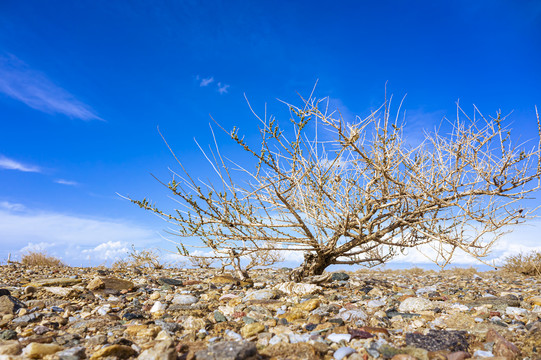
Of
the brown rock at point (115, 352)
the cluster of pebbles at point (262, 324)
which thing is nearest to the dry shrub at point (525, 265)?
the cluster of pebbles at point (262, 324)

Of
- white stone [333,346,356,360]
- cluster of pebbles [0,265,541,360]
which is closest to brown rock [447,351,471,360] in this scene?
cluster of pebbles [0,265,541,360]

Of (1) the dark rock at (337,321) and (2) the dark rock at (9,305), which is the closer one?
(1) the dark rock at (337,321)

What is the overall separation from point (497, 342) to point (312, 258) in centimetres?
414

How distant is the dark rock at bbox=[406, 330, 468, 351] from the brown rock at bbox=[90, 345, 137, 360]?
288 centimetres

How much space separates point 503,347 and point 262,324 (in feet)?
8.27

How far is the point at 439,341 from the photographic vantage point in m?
4.03

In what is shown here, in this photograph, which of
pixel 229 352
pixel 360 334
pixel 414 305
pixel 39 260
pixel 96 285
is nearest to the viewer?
pixel 229 352

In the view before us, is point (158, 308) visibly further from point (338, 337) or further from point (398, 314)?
point (398, 314)

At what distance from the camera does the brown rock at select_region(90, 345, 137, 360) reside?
3.81m

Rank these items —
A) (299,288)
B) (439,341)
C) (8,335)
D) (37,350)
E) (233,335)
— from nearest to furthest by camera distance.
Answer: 1. (37,350)
2. (439,341)
3. (233,335)
4. (8,335)
5. (299,288)

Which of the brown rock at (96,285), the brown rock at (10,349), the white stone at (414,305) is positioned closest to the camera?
the brown rock at (10,349)

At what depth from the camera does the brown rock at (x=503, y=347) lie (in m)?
3.75

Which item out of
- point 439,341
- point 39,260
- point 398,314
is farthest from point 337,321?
point 39,260

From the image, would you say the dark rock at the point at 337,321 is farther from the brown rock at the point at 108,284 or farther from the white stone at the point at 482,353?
the brown rock at the point at 108,284
